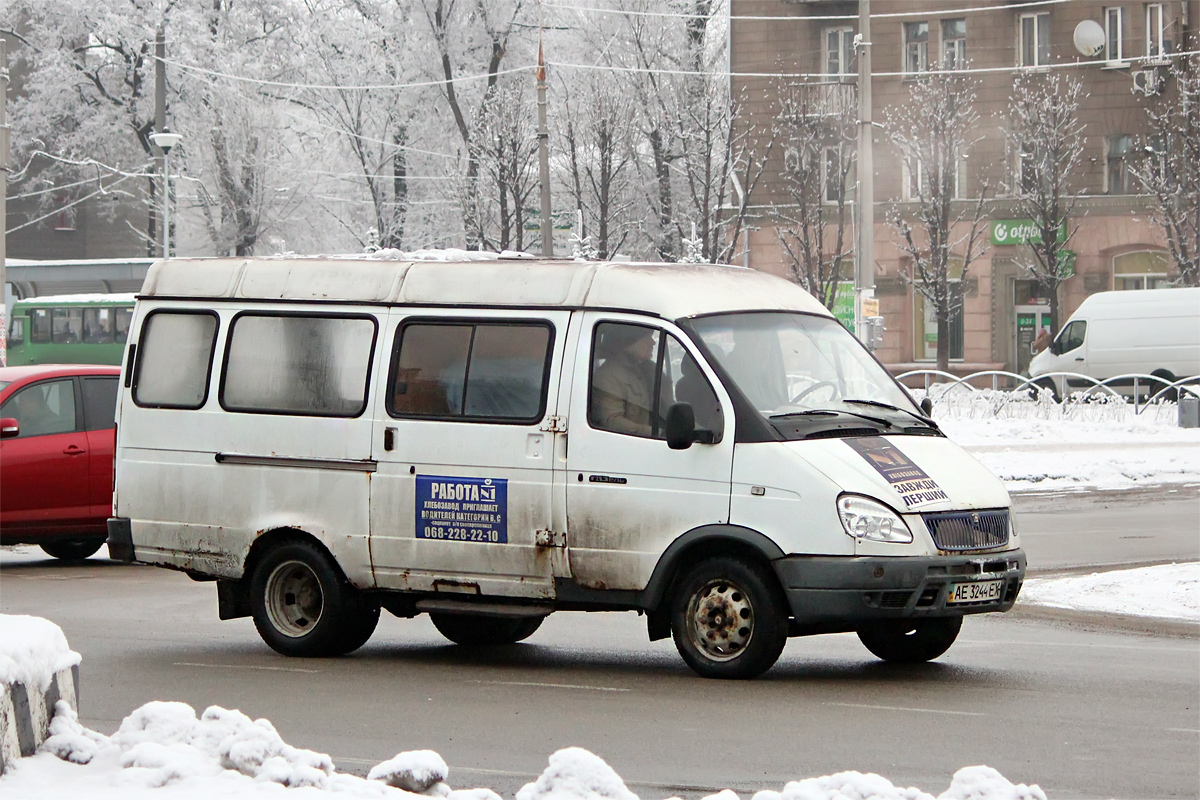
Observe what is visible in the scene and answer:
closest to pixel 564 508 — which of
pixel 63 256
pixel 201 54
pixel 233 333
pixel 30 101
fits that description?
pixel 233 333

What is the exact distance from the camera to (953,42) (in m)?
47.6

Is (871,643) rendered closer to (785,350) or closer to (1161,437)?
(785,350)

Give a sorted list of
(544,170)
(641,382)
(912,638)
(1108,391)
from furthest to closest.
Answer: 1. (544,170)
2. (1108,391)
3. (912,638)
4. (641,382)

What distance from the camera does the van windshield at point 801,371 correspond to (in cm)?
917

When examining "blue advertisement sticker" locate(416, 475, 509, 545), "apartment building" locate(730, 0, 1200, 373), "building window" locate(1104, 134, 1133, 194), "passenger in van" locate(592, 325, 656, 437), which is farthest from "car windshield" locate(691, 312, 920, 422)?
"building window" locate(1104, 134, 1133, 194)

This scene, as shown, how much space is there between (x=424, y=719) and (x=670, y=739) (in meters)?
1.26

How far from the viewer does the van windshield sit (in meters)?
9.17

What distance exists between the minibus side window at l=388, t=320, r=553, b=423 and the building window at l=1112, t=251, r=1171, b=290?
38739 millimetres

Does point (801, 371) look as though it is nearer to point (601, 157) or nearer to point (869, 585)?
point (869, 585)

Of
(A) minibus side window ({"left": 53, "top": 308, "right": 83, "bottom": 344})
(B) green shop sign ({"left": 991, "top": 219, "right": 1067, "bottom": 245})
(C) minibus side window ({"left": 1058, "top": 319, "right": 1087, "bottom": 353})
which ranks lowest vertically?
(C) minibus side window ({"left": 1058, "top": 319, "right": 1087, "bottom": 353})

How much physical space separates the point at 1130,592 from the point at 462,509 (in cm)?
563

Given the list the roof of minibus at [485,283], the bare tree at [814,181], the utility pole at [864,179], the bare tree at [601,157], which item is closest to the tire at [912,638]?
the roof of minibus at [485,283]

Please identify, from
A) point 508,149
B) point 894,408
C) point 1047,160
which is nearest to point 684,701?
point 894,408

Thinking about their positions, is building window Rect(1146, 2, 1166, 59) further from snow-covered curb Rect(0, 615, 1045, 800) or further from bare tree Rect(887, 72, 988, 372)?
snow-covered curb Rect(0, 615, 1045, 800)
